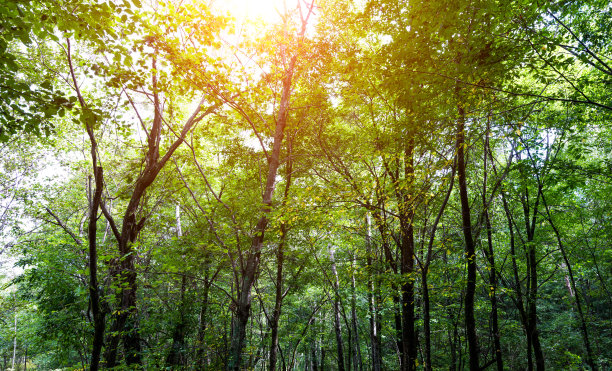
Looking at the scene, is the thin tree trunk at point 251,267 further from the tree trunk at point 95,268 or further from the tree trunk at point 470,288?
the tree trunk at point 470,288

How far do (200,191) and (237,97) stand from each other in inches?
200

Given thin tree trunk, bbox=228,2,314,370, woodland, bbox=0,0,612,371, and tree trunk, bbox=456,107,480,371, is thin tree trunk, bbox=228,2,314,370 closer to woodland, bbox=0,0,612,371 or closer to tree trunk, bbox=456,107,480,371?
woodland, bbox=0,0,612,371

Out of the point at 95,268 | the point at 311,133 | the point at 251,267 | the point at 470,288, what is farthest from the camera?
the point at 311,133

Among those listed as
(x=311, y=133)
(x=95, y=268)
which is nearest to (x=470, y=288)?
(x=311, y=133)

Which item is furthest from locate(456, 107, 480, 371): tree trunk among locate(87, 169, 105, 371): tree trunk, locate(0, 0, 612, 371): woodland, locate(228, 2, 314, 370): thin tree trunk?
locate(87, 169, 105, 371): tree trunk

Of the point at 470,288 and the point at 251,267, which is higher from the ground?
the point at 251,267

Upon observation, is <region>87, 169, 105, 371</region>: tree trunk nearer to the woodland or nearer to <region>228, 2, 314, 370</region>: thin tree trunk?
the woodland

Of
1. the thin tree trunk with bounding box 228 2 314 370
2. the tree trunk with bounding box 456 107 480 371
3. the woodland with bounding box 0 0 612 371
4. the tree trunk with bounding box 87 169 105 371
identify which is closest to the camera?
the tree trunk with bounding box 87 169 105 371

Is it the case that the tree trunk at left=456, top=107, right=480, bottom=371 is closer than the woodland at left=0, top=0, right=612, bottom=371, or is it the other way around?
the woodland at left=0, top=0, right=612, bottom=371

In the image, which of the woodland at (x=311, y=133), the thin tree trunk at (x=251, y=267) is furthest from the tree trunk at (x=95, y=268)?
the thin tree trunk at (x=251, y=267)

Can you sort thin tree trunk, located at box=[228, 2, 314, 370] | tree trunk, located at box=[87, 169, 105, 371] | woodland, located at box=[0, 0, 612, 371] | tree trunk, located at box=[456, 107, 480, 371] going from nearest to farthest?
tree trunk, located at box=[87, 169, 105, 371], woodland, located at box=[0, 0, 612, 371], thin tree trunk, located at box=[228, 2, 314, 370], tree trunk, located at box=[456, 107, 480, 371]

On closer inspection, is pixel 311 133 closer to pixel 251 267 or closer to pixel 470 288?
pixel 251 267

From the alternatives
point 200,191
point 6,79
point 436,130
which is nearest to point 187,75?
point 6,79

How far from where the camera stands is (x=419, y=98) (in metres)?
3.91
